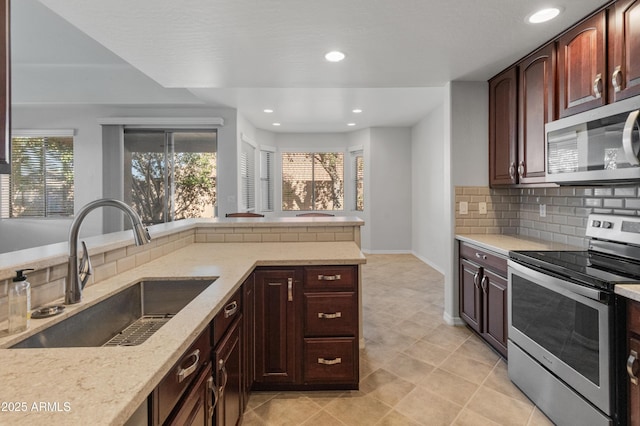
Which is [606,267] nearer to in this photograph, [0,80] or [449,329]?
[449,329]

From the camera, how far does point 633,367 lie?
52.7 inches

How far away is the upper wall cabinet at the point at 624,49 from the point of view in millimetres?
1712

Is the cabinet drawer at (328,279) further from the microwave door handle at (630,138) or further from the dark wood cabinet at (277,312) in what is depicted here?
the microwave door handle at (630,138)

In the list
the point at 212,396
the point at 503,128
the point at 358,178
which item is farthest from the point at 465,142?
the point at 358,178

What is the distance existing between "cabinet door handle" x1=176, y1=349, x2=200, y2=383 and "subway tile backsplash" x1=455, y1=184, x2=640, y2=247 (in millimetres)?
2506

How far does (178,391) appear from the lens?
3.01ft

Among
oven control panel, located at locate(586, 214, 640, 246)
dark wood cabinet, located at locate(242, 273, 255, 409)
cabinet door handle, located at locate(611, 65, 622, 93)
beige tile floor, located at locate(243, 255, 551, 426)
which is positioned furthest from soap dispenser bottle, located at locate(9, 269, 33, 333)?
cabinet door handle, located at locate(611, 65, 622, 93)

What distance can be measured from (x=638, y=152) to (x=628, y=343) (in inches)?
36.9

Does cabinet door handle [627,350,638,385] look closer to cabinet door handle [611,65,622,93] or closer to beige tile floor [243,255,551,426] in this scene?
beige tile floor [243,255,551,426]

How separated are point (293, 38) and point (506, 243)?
2.24 m

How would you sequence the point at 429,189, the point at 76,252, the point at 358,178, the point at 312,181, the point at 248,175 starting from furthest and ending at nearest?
the point at 312,181 → the point at 358,178 → the point at 248,175 → the point at 429,189 → the point at 76,252

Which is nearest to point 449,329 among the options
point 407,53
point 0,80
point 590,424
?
point 590,424

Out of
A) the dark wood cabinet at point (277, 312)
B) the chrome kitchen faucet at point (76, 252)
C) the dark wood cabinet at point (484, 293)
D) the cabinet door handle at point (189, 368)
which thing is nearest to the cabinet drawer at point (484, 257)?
the dark wood cabinet at point (484, 293)

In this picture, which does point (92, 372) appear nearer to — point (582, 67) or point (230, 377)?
point (230, 377)
